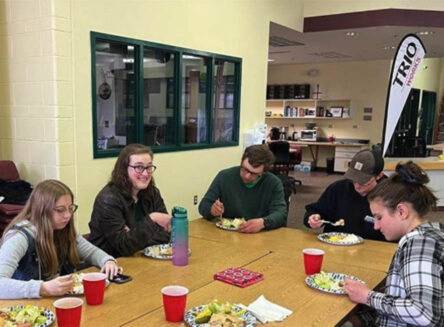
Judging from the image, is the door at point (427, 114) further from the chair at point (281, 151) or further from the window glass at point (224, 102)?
the window glass at point (224, 102)

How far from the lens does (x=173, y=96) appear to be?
15.5ft

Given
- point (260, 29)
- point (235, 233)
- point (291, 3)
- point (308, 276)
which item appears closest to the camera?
point (308, 276)

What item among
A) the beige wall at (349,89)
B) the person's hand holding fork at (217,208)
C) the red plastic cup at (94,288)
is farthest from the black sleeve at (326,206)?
the beige wall at (349,89)

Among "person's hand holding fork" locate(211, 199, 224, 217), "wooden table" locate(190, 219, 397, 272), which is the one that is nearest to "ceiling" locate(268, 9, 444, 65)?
"person's hand holding fork" locate(211, 199, 224, 217)

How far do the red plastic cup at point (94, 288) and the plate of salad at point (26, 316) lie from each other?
140 mm

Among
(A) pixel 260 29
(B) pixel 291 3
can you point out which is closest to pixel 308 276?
(A) pixel 260 29

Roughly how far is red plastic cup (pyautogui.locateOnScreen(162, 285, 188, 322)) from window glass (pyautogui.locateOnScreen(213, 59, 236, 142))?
3.99 metres

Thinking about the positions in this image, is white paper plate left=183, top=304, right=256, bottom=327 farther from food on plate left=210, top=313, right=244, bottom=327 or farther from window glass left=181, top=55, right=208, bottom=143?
window glass left=181, top=55, right=208, bottom=143

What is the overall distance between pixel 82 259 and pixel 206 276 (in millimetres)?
575

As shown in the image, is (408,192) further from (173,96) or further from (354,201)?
(173,96)

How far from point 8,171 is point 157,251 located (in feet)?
7.02

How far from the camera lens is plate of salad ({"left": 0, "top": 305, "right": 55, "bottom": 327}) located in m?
1.29

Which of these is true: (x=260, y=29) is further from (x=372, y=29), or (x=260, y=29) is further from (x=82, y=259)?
(x=82, y=259)

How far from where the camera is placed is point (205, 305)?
1487mm
